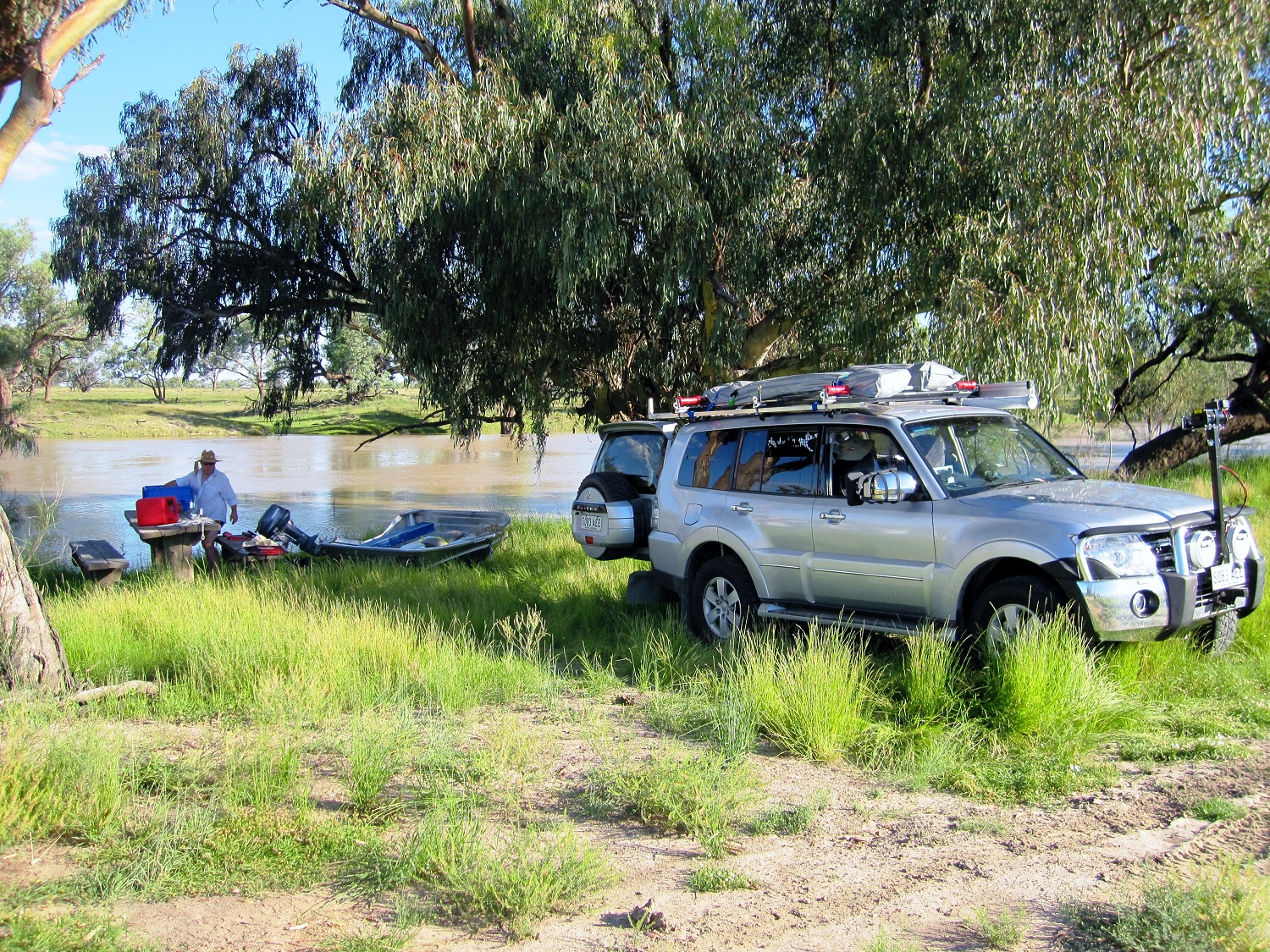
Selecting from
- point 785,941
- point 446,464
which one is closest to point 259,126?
point 785,941

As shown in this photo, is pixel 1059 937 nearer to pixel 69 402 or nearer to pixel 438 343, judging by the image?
pixel 438 343

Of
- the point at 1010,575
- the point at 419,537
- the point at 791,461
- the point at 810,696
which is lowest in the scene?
the point at 810,696

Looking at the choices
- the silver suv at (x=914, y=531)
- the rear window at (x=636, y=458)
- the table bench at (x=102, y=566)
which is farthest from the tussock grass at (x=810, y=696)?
the table bench at (x=102, y=566)

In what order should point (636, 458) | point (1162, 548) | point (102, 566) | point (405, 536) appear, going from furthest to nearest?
point (405, 536)
point (102, 566)
point (636, 458)
point (1162, 548)

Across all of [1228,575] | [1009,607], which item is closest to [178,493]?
[1009,607]

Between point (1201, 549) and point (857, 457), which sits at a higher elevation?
point (857, 457)

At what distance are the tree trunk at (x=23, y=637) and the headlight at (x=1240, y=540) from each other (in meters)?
7.38

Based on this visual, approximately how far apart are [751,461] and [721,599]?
113cm

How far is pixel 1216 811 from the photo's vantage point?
15.4ft

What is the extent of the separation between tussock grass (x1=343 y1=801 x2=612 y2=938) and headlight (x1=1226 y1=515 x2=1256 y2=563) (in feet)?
15.5

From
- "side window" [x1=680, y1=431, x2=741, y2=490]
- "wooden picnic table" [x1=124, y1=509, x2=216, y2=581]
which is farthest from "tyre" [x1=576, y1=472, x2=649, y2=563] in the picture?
"wooden picnic table" [x1=124, y1=509, x2=216, y2=581]

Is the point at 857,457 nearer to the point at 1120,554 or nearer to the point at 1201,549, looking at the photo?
the point at 1120,554

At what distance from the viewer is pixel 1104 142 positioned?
9891 mm

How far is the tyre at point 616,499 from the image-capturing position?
949 cm
